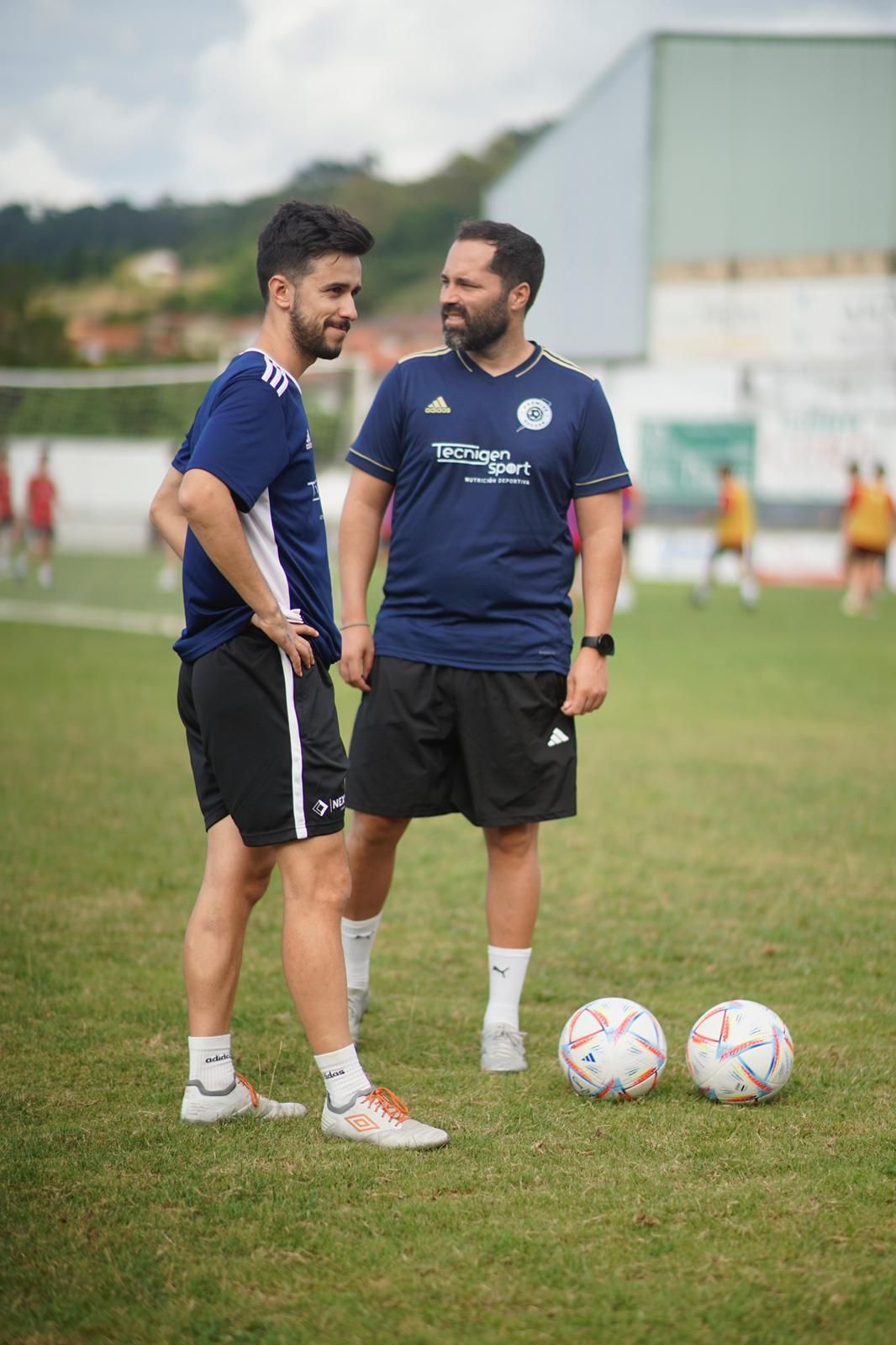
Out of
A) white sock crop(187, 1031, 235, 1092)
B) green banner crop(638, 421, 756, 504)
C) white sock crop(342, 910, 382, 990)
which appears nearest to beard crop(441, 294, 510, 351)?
white sock crop(342, 910, 382, 990)

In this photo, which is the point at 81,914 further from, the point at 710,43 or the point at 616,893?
the point at 710,43

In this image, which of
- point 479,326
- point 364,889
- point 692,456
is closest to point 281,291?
point 479,326

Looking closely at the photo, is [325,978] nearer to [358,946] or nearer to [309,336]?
[358,946]

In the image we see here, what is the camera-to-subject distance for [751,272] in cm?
3381

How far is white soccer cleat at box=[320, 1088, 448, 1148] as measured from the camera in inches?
138

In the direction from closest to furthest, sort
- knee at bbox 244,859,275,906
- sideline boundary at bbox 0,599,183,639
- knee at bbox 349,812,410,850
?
knee at bbox 244,859,275,906
knee at bbox 349,812,410,850
sideline boundary at bbox 0,599,183,639

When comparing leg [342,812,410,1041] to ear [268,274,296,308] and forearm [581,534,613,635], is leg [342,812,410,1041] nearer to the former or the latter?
forearm [581,534,613,635]

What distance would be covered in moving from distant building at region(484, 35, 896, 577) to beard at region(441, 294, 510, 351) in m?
28.1

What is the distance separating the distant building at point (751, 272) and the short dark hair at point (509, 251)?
28.0m

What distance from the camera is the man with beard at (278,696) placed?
3457 mm

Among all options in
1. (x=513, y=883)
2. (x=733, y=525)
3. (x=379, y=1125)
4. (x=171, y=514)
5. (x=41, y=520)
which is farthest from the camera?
(x=41, y=520)

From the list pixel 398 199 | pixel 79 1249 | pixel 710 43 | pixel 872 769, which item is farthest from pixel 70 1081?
pixel 398 199

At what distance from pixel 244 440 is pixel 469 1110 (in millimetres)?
1765

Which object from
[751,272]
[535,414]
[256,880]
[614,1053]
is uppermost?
[751,272]
